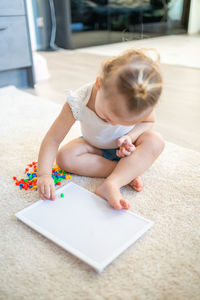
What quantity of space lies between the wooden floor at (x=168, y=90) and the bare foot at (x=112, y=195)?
42cm

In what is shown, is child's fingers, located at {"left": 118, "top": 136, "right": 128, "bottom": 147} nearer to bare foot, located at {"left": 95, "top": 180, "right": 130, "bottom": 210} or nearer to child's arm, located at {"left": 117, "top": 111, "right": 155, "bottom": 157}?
child's arm, located at {"left": 117, "top": 111, "right": 155, "bottom": 157}

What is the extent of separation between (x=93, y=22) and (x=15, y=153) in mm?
2714

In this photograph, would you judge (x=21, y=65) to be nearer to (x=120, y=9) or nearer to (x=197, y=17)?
(x=120, y=9)

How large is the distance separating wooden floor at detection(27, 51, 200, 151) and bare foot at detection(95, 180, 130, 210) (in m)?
0.42

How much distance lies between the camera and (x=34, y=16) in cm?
299

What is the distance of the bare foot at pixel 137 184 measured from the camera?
0.77 m

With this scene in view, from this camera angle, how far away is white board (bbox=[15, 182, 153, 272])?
0.56 m

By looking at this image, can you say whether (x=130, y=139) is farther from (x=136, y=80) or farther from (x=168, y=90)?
(x=168, y=90)

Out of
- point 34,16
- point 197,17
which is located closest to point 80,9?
point 34,16

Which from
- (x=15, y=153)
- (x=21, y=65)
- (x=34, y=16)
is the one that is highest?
(x=34, y=16)

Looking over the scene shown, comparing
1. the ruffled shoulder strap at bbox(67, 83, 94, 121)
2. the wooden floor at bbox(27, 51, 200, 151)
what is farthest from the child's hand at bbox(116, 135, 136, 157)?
the wooden floor at bbox(27, 51, 200, 151)

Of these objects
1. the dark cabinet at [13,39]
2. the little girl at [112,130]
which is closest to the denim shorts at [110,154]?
the little girl at [112,130]

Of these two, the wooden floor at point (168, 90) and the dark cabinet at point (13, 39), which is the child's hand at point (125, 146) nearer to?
the wooden floor at point (168, 90)

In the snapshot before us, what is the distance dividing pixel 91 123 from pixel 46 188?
0.68 feet
